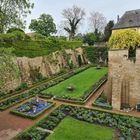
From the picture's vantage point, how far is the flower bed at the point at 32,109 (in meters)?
11.6

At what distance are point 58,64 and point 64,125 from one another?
53.9 ft

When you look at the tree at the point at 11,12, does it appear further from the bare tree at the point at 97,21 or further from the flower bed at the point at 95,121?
the bare tree at the point at 97,21

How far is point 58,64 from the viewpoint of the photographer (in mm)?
26000

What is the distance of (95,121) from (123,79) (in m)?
4.18

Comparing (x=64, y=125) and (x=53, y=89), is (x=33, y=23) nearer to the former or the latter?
(x=53, y=89)

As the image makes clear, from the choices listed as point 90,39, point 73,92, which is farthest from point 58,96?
point 90,39

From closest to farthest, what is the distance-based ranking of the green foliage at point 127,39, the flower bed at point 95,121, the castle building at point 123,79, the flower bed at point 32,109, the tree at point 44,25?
the flower bed at point 95,121, the flower bed at point 32,109, the castle building at point 123,79, the green foliage at point 127,39, the tree at point 44,25

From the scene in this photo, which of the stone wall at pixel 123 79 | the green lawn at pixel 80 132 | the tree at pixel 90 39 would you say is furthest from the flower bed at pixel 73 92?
the tree at pixel 90 39

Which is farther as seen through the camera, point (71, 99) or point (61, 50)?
point (61, 50)

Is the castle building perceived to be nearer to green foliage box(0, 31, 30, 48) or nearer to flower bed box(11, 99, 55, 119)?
flower bed box(11, 99, 55, 119)

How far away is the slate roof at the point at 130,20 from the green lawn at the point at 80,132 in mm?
23312

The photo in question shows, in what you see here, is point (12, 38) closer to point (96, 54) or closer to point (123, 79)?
point (123, 79)

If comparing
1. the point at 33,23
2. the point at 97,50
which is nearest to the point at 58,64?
the point at 97,50

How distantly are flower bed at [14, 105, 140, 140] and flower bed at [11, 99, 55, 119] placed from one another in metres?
0.89
